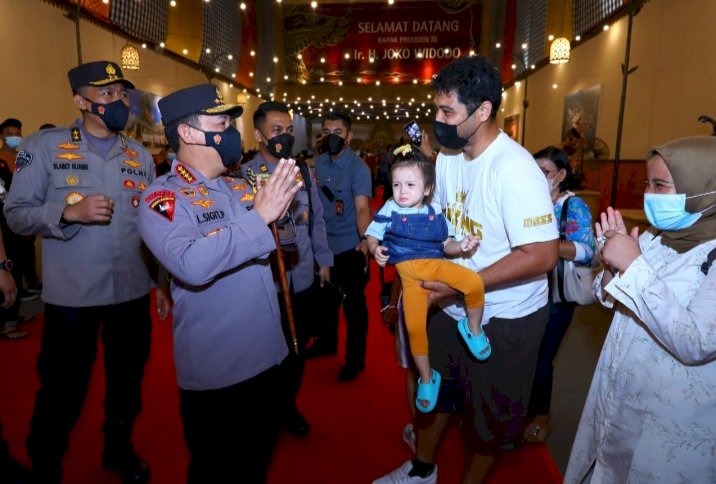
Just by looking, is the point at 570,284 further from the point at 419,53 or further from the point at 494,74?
the point at 419,53

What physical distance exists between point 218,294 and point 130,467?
4.74 feet

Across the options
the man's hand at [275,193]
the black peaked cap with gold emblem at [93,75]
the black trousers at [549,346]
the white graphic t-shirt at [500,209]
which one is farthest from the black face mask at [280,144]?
the black trousers at [549,346]

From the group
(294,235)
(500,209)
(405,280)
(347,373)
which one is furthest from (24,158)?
(347,373)

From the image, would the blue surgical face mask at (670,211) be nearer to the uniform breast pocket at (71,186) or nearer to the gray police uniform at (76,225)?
the gray police uniform at (76,225)

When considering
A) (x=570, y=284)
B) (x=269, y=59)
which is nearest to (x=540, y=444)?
(x=570, y=284)

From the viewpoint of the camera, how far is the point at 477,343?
179 cm

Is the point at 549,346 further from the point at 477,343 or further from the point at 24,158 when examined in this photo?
the point at 24,158

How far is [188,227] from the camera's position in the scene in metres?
1.50

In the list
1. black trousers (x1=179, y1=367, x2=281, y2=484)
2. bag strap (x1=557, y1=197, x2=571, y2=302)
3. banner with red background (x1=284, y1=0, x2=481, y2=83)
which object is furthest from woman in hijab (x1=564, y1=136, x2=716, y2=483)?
banner with red background (x1=284, y1=0, x2=481, y2=83)

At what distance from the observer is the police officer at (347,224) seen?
11.4 ft

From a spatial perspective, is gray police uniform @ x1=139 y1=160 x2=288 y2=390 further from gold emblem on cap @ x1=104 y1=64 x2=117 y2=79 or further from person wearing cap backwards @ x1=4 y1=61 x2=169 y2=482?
gold emblem on cap @ x1=104 y1=64 x2=117 y2=79

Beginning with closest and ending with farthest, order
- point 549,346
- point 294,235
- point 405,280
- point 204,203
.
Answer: point 204,203
point 405,280
point 294,235
point 549,346

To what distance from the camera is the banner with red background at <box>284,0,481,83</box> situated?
1617 centimetres

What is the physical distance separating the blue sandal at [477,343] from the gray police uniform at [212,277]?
0.78 meters
